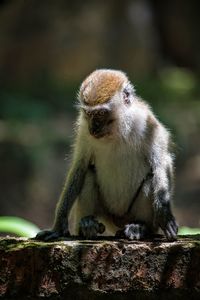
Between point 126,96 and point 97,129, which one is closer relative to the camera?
point 97,129

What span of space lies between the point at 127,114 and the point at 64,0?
15.3 metres

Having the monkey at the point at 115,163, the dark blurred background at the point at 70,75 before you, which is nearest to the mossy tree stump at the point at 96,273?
the monkey at the point at 115,163

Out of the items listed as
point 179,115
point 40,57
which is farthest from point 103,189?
point 40,57

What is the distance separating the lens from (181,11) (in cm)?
2339

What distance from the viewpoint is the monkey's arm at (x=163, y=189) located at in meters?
5.80

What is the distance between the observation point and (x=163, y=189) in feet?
20.1

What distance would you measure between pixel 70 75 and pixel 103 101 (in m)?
14.2

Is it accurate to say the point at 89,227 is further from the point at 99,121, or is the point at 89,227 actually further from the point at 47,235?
the point at 99,121

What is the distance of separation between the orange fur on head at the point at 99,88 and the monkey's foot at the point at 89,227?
0.96 metres

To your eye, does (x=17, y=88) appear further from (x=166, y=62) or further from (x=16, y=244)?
(x=16, y=244)

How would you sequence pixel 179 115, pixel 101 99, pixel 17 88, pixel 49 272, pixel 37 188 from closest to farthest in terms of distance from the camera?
pixel 49 272 < pixel 101 99 < pixel 37 188 < pixel 179 115 < pixel 17 88

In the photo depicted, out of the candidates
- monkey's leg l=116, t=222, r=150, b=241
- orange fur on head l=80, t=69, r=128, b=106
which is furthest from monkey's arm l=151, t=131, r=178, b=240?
orange fur on head l=80, t=69, r=128, b=106

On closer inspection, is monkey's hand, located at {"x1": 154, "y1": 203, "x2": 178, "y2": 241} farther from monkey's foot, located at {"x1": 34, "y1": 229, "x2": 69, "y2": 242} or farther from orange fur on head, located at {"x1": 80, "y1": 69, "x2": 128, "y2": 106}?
orange fur on head, located at {"x1": 80, "y1": 69, "x2": 128, "y2": 106}

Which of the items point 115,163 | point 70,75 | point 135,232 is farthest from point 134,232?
point 70,75
